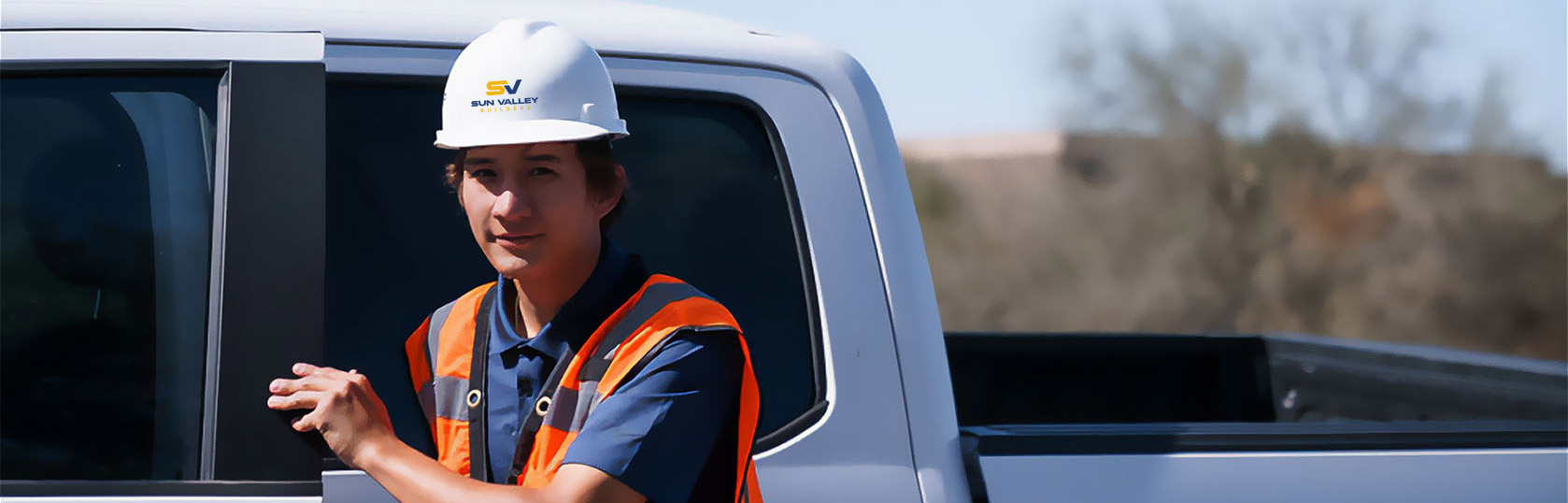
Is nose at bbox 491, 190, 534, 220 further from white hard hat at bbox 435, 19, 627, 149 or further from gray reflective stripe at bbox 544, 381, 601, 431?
gray reflective stripe at bbox 544, 381, 601, 431

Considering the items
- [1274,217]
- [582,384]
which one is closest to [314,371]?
[582,384]

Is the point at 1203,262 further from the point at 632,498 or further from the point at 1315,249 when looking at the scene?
the point at 632,498

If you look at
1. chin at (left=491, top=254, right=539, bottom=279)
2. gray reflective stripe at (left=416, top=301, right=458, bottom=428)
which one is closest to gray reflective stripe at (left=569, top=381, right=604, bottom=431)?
chin at (left=491, top=254, right=539, bottom=279)

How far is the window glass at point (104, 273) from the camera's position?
1.93 meters

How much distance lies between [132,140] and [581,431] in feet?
2.62

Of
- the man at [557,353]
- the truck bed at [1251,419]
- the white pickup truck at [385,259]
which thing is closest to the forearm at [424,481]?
the man at [557,353]

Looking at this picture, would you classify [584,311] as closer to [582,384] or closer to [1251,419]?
[582,384]

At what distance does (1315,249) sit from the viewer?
2261 cm

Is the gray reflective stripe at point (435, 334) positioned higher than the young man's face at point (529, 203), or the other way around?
the young man's face at point (529, 203)

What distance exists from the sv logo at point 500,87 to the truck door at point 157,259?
326mm

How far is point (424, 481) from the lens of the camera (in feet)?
5.47

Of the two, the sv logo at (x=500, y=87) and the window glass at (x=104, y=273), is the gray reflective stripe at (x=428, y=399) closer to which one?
the window glass at (x=104, y=273)

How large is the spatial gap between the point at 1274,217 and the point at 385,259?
22214 millimetres

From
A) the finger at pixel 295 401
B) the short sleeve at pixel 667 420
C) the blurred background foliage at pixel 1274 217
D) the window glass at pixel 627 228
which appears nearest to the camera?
the short sleeve at pixel 667 420
